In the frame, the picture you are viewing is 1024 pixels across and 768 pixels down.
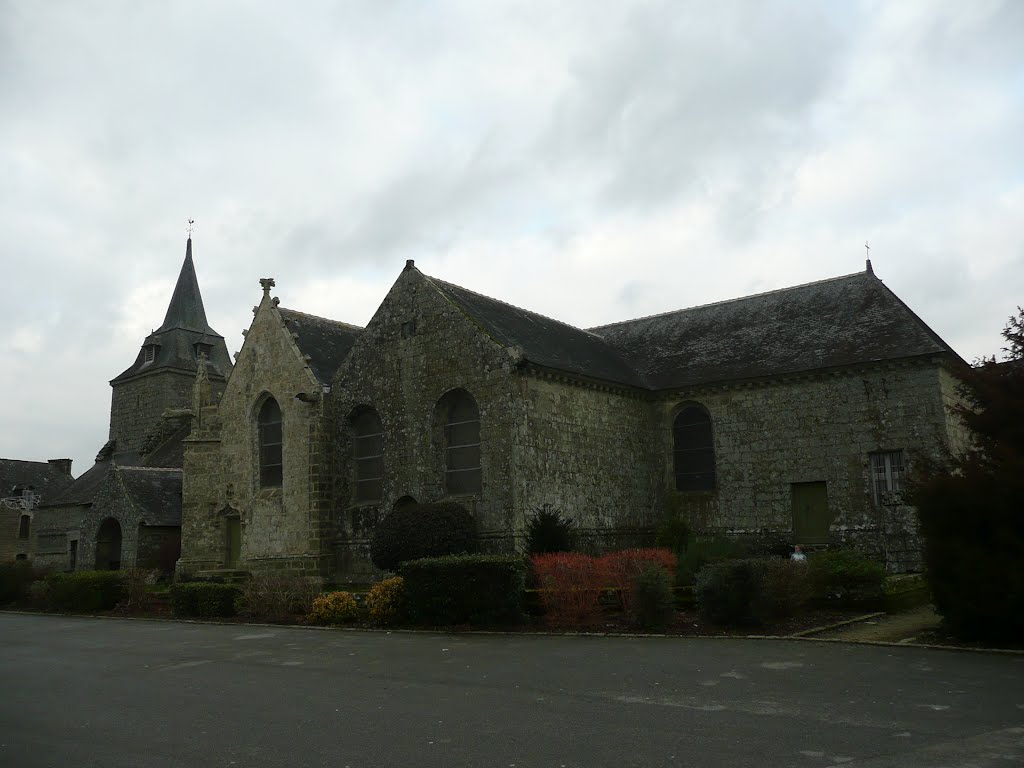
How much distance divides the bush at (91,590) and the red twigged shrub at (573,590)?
44.6ft

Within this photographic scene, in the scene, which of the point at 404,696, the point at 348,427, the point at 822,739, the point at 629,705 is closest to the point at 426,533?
the point at 348,427

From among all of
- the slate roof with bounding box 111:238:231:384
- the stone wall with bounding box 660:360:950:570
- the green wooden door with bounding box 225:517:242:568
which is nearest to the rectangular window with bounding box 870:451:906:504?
the stone wall with bounding box 660:360:950:570

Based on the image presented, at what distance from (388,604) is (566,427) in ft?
24.3

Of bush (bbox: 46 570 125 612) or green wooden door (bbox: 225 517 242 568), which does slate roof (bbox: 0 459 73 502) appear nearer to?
green wooden door (bbox: 225 517 242 568)

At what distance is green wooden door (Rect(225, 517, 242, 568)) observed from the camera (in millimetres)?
26928

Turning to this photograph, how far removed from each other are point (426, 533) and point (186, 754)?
1270 centimetres

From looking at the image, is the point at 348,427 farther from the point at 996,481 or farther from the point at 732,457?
the point at 996,481

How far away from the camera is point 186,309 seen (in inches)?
2184

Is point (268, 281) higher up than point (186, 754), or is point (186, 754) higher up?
point (268, 281)

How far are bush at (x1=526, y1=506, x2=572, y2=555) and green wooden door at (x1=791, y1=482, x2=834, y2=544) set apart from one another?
657 cm

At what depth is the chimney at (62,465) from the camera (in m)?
55.1

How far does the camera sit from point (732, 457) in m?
23.6

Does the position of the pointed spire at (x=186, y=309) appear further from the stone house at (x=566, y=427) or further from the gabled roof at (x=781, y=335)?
the gabled roof at (x=781, y=335)

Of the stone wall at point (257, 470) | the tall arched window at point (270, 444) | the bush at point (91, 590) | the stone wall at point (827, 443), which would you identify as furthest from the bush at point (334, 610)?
the stone wall at point (827, 443)
